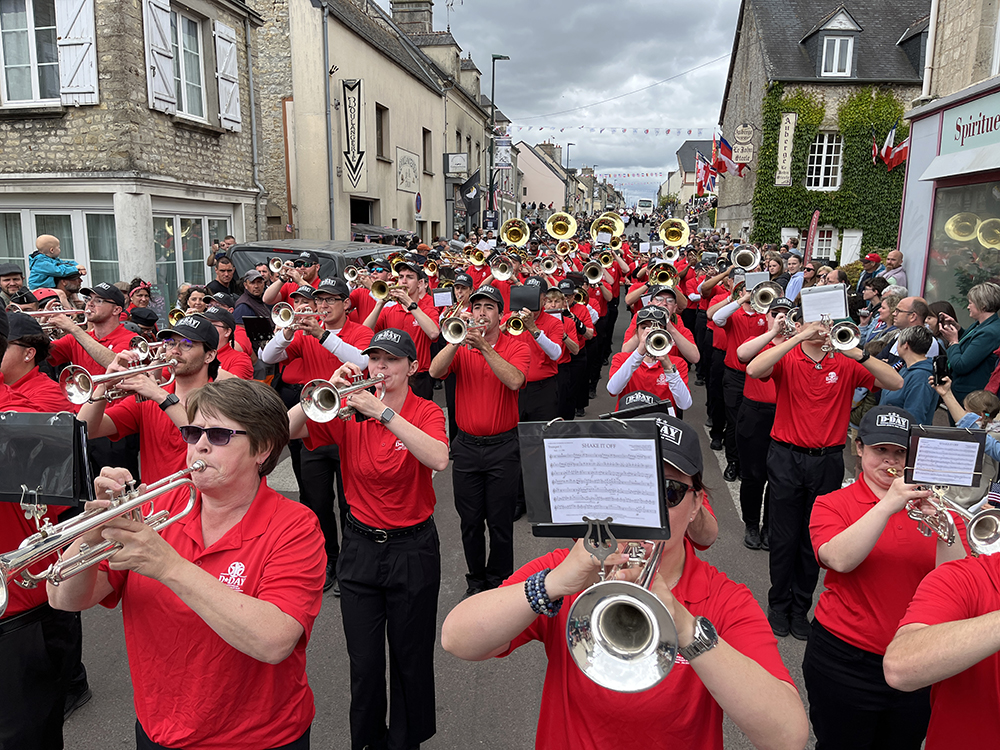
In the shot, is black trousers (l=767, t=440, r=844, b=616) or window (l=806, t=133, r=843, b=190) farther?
window (l=806, t=133, r=843, b=190)

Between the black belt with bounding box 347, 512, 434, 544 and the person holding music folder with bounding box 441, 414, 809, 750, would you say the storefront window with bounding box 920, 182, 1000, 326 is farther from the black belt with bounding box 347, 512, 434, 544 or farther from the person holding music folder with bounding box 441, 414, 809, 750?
the person holding music folder with bounding box 441, 414, 809, 750

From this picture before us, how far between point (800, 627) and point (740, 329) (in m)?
3.49

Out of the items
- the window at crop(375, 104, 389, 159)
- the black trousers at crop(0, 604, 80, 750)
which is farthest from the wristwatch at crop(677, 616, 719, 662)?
the window at crop(375, 104, 389, 159)

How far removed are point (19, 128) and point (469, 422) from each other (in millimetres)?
11109

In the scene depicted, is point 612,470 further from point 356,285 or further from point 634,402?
point 356,285

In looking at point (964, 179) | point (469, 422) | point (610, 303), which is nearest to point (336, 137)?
point (610, 303)

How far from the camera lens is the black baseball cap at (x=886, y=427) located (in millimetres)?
3012

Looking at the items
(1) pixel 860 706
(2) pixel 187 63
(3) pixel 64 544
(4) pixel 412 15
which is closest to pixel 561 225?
(2) pixel 187 63

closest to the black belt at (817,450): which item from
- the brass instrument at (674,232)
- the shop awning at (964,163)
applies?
the shop awning at (964,163)

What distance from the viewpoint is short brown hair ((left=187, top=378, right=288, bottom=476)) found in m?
2.49

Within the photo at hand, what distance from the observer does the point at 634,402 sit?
9.96 feet

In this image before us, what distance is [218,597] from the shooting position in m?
2.03

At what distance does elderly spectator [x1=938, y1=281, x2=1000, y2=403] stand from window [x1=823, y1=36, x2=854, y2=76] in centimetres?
2380

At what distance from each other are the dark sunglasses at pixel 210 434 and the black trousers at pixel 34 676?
3.76 feet
